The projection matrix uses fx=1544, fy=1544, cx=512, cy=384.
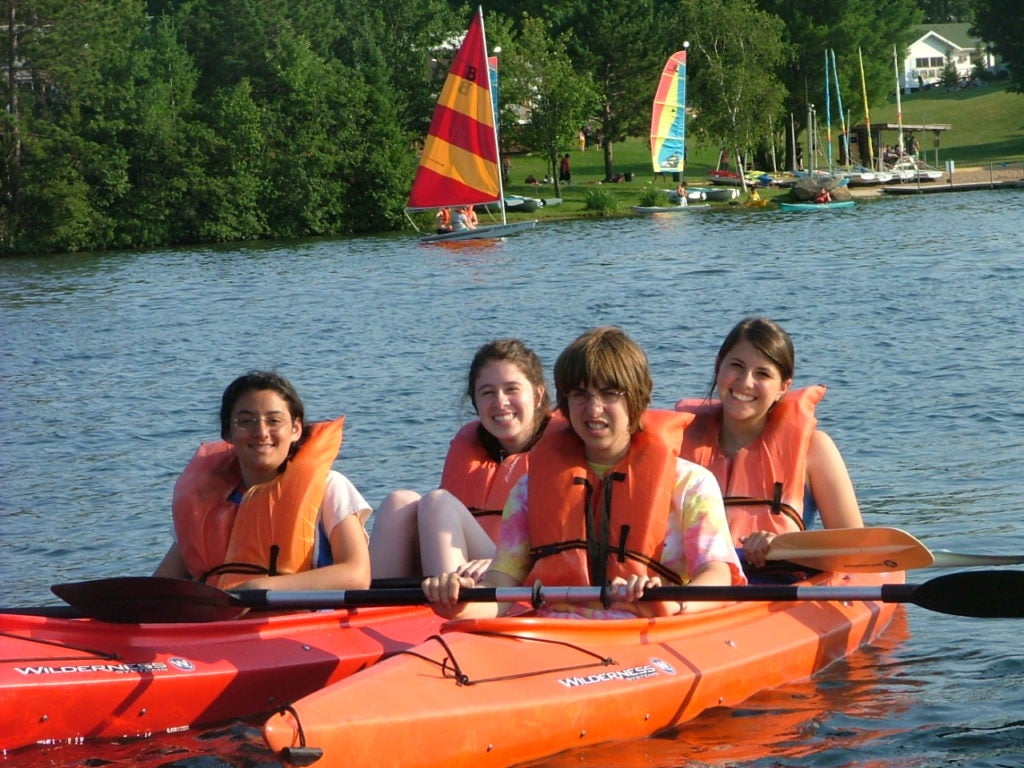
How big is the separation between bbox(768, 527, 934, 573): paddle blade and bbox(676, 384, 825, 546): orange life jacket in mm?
241

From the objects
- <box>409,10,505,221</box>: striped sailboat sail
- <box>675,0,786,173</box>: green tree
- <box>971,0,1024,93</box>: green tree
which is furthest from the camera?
<box>971,0,1024,93</box>: green tree

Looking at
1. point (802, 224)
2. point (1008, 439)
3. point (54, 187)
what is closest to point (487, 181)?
point (802, 224)

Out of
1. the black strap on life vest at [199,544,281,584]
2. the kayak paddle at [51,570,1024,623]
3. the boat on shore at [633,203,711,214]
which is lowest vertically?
the kayak paddle at [51,570,1024,623]

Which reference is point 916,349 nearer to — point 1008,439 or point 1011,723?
point 1008,439

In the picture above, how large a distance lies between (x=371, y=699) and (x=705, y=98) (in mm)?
41566

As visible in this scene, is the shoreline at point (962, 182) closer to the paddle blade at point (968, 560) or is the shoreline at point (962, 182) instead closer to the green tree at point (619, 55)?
the green tree at point (619, 55)

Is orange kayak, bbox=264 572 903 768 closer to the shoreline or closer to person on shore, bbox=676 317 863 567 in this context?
person on shore, bbox=676 317 863 567

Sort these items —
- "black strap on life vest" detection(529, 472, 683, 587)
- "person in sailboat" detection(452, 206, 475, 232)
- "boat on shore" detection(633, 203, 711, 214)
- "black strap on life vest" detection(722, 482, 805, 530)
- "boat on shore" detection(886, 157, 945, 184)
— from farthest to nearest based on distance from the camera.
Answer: "boat on shore" detection(886, 157, 945, 184)
"boat on shore" detection(633, 203, 711, 214)
"person in sailboat" detection(452, 206, 475, 232)
"black strap on life vest" detection(722, 482, 805, 530)
"black strap on life vest" detection(529, 472, 683, 587)

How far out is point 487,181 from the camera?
100 ft

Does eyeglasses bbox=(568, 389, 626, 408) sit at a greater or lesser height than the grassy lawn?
lesser

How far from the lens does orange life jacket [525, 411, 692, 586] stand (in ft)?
15.0

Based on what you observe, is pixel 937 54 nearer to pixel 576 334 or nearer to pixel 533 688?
pixel 576 334

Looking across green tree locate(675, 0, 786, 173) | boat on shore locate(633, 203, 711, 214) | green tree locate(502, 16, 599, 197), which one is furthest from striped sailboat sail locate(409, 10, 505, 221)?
green tree locate(675, 0, 786, 173)

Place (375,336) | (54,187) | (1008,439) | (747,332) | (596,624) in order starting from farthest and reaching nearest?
(54,187)
(375,336)
(1008,439)
(747,332)
(596,624)
